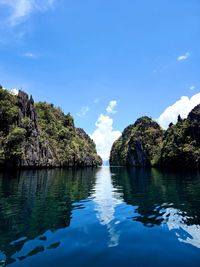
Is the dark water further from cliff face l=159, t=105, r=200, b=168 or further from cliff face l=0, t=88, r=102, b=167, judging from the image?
cliff face l=159, t=105, r=200, b=168

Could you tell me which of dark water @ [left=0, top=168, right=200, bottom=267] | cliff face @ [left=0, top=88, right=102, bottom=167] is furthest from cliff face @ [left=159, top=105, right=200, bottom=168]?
dark water @ [left=0, top=168, right=200, bottom=267]

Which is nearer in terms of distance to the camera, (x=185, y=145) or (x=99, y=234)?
(x=99, y=234)

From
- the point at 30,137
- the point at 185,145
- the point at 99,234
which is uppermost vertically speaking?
the point at 30,137

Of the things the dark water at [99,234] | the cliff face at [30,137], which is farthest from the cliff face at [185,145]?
the dark water at [99,234]

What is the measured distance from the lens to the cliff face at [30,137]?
86.3 m

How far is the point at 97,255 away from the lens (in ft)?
39.4

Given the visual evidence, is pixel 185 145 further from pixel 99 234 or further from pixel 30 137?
pixel 99 234

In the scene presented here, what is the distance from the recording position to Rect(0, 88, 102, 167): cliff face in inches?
3398

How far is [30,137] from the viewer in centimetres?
10419

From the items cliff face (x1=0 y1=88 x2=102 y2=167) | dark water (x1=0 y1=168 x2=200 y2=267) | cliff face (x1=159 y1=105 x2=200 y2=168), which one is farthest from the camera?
cliff face (x1=159 y1=105 x2=200 y2=168)

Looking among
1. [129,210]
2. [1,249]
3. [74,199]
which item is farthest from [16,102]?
[1,249]

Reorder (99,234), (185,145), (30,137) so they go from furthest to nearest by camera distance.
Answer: (185,145) → (30,137) → (99,234)

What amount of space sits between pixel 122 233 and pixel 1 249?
6.73 m

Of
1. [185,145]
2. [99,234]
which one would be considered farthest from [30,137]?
[99,234]
